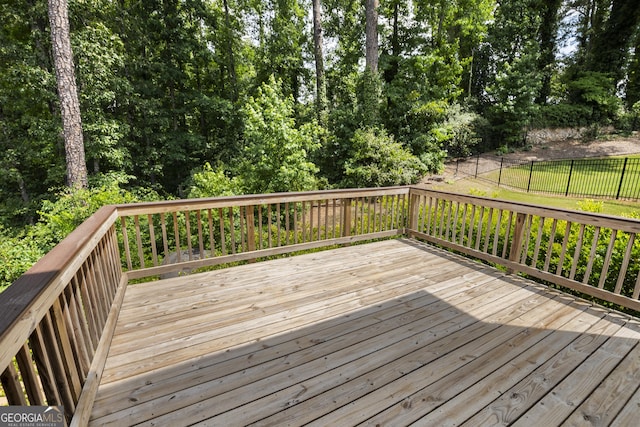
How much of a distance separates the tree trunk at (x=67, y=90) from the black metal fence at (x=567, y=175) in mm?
13678

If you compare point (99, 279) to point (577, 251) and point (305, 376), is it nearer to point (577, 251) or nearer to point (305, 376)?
point (305, 376)

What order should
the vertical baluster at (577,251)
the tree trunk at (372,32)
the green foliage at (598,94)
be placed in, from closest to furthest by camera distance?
the vertical baluster at (577,251), the tree trunk at (372,32), the green foliage at (598,94)

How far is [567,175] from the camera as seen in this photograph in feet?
41.5

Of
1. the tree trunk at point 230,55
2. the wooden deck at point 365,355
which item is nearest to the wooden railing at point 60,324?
the wooden deck at point 365,355

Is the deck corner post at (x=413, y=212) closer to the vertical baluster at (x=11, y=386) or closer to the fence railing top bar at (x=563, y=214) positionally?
the fence railing top bar at (x=563, y=214)

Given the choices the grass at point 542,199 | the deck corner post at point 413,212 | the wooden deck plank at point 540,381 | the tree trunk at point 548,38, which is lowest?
the grass at point 542,199

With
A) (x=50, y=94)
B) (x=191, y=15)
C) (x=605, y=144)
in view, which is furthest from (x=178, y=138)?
(x=605, y=144)

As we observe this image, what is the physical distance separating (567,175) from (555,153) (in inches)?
232

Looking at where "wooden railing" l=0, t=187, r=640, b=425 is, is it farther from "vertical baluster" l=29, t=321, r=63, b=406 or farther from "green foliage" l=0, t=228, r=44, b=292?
"green foliage" l=0, t=228, r=44, b=292

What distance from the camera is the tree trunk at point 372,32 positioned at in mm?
9719

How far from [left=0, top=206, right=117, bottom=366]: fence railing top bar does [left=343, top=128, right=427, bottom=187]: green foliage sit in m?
7.82

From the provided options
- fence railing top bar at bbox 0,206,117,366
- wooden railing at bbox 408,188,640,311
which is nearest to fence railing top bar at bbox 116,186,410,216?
fence railing top bar at bbox 0,206,117,366

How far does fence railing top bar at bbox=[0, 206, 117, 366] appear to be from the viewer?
0.93 m

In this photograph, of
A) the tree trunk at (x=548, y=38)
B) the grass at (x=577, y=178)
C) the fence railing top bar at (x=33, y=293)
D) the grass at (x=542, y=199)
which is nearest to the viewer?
the fence railing top bar at (x=33, y=293)
